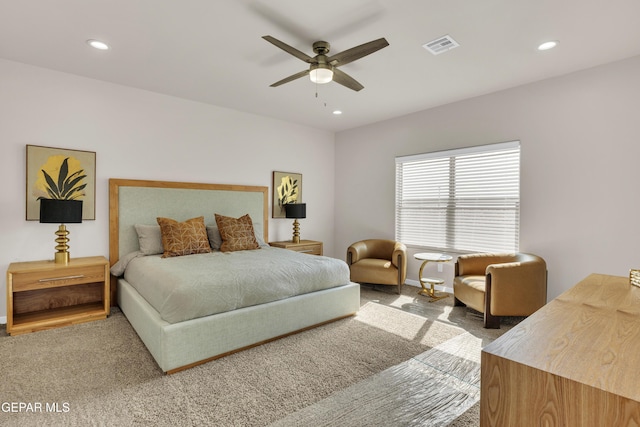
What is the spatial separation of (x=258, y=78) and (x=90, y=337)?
315 centimetres

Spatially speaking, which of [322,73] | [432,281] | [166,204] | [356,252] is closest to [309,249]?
[356,252]

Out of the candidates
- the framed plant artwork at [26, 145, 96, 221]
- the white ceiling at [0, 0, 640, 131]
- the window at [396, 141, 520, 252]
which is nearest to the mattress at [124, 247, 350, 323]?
the framed plant artwork at [26, 145, 96, 221]

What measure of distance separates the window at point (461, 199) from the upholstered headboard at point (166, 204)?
2428 mm

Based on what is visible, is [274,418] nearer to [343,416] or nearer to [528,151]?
[343,416]

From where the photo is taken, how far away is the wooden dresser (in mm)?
680

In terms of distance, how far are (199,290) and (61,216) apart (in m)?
1.84

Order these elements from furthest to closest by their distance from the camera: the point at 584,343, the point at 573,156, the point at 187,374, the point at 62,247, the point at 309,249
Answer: the point at 309,249 → the point at 573,156 → the point at 62,247 → the point at 187,374 → the point at 584,343

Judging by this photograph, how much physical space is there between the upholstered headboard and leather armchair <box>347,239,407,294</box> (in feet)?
5.22

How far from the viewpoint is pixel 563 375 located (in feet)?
2.39

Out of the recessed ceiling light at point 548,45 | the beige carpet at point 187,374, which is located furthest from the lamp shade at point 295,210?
the recessed ceiling light at point 548,45

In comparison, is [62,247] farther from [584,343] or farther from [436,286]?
[436,286]

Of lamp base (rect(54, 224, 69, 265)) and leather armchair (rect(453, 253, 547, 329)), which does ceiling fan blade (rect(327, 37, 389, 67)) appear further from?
lamp base (rect(54, 224, 69, 265))

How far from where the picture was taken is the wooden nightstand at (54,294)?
118 inches

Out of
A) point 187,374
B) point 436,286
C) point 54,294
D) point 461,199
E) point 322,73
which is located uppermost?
point 322,73
